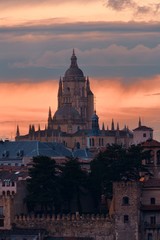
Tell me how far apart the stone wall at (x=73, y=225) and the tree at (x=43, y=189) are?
115 inches

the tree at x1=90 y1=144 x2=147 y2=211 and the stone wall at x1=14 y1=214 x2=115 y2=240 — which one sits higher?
the tree at x1=90 y1=144 x2=147 y2=211

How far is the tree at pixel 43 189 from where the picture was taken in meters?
134

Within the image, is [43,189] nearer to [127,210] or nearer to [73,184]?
[73,184]

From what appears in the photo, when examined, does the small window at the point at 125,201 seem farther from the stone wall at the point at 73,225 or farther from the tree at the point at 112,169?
the tree at the point at 112,169

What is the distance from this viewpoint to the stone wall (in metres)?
129

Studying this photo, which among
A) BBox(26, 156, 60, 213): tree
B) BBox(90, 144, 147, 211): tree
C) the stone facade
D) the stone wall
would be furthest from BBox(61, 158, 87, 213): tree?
the stone facade

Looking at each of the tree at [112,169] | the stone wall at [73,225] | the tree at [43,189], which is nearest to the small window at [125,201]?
the stone wall at [73,225]

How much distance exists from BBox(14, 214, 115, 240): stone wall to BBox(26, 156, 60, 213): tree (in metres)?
2.93

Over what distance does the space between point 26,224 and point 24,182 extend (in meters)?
7.96

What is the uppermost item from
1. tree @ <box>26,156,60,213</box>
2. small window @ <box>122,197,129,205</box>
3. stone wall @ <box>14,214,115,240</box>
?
tree @ <box>26,156,60,213</box>

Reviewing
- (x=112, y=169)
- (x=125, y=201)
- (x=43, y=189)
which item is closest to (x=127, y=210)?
(x=125, y=201)

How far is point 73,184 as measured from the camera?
13675 cm

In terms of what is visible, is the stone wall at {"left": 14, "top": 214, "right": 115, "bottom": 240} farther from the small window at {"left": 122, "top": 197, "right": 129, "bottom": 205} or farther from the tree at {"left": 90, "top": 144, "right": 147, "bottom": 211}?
the tree at {"left": 90, "top": 144, "right": 147, "bottom": 211}

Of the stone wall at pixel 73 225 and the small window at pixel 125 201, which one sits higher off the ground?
the small window at pixel 125 201
